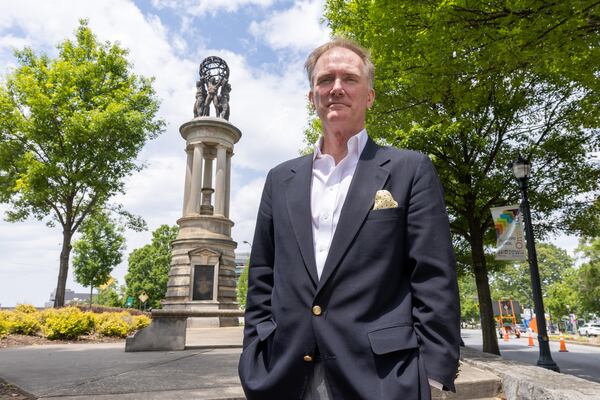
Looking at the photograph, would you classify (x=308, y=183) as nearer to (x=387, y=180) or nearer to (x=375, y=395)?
(x=387, y=180)

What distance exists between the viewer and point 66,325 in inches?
→ 518

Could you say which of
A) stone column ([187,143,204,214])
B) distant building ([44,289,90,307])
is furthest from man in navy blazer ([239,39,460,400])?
distant building ([44,289,90,307])

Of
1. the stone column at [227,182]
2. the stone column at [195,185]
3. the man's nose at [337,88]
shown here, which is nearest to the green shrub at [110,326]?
the stone column at [195,185]

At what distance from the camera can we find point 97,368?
6.85 m

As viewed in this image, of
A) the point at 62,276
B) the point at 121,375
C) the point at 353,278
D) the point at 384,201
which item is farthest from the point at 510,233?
the point at 62,276

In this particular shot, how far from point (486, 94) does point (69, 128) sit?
712 inches

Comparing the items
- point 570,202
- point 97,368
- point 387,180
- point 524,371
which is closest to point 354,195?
point 387,180

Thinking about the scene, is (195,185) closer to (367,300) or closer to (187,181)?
(187,181)

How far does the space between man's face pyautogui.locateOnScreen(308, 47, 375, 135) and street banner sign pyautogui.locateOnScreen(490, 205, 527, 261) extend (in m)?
10.3

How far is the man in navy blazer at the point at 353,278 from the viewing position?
1668 millimetres

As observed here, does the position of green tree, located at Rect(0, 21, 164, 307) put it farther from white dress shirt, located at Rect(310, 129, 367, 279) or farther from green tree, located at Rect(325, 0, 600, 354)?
white dress shirt, located at Rect(310, 129, 367, 279)

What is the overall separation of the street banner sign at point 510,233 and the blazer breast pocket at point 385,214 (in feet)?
34.2

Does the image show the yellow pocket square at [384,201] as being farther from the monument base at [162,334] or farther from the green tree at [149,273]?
the green tree at [149,273]

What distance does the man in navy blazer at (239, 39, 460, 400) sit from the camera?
1.67 m
